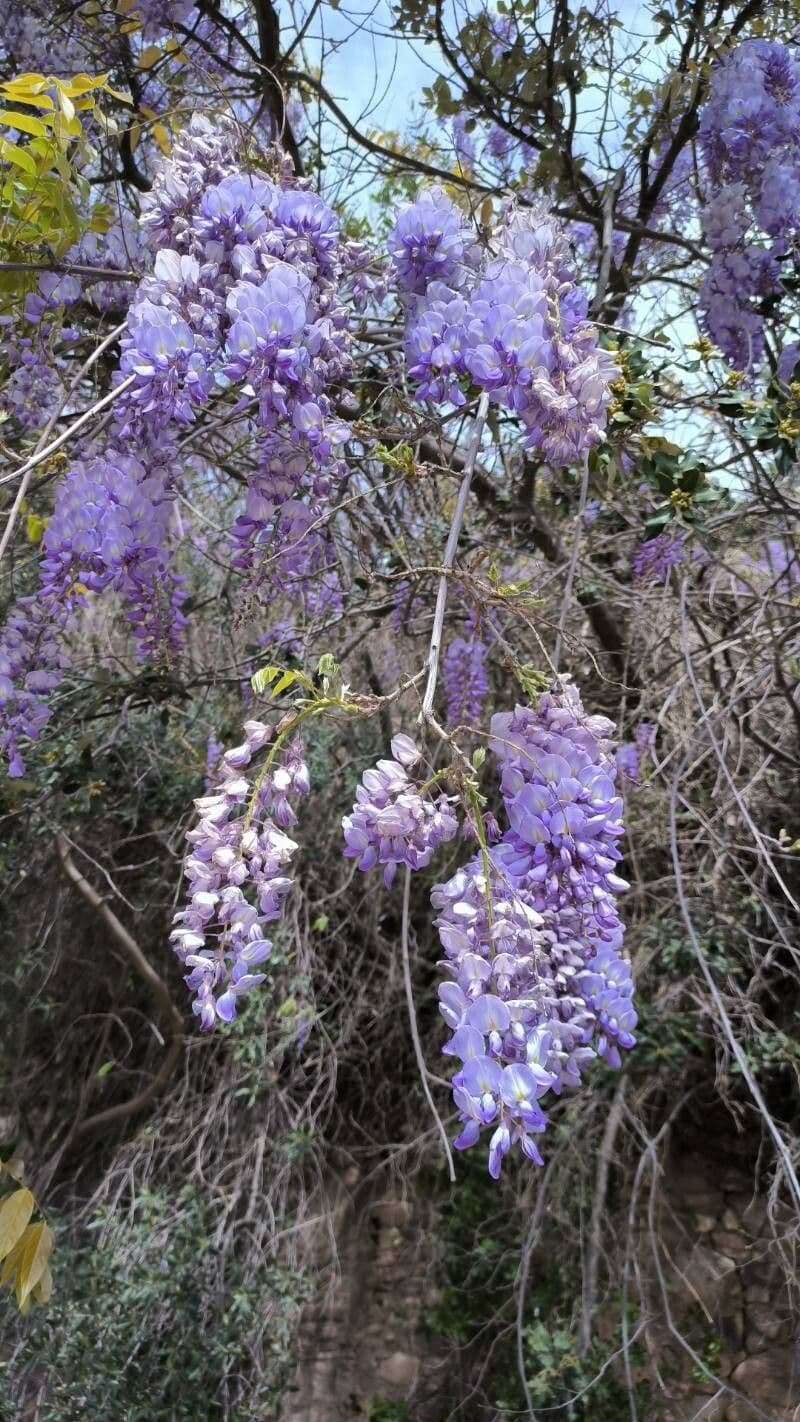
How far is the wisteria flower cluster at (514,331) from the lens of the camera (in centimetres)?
104

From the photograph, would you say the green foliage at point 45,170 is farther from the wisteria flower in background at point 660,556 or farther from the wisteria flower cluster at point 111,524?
the wisteria flower in background at point 660,556

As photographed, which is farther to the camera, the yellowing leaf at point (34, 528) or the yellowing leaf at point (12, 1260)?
the yellowing leaf at point (34, 528)

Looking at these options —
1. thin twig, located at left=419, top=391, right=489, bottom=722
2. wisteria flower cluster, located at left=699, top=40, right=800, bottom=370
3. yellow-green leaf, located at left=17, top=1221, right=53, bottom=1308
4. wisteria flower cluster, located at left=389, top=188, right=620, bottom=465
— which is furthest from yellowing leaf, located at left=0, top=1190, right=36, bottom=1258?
wisteria flower cluster, located at left=699, top=40, right=800, bottom=370

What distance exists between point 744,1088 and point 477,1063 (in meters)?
2.14

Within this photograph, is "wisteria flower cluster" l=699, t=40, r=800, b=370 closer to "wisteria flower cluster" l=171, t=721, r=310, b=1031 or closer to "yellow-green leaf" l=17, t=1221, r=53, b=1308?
"wisteria flower cluster" l=171, t=721, r=310, b=1031

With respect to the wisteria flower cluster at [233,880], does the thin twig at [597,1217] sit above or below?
below

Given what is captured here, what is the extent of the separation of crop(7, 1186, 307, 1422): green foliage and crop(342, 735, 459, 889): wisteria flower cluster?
2.06 metres

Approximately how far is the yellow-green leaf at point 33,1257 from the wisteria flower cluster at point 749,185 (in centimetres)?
184

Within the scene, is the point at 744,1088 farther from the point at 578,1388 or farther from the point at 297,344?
the point at 297,344

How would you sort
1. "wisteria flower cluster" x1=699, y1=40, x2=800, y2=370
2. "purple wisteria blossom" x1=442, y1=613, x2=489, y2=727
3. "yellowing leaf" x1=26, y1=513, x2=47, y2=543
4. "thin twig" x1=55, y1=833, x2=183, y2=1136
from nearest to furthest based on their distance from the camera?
"wisteria flower cluster" x1=699, y1=40, x2=800, y2=370
"yellowing leaf" x1=26, y1=513, x2=47, y2=543
"purple wisteria blossom" x1=442, y1=613, x2=489, y2=727
"thin twig" x1=55, y1=833, x2=183, y2=1136

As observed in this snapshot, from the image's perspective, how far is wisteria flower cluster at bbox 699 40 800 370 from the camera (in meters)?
1.82

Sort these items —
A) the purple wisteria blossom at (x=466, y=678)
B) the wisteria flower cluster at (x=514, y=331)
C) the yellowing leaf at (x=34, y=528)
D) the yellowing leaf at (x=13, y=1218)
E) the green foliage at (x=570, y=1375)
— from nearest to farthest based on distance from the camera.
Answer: the wisteria flower cluster at (x=514, y=331) < the yellowing leaf at (x=13, y=1218) < the yellowing leaf at (x=34, y=528) < the green foliage at (x=570, y=1375) < the purple wisteria blossom at (x=466, y=678)

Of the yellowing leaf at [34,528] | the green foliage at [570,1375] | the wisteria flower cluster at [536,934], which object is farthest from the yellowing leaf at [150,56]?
the green foliage at [570,1375]

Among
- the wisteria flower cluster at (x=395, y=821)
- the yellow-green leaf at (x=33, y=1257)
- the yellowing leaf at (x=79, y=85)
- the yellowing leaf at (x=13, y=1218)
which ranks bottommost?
the yellow-green leaf at (x=33, y=1257)
